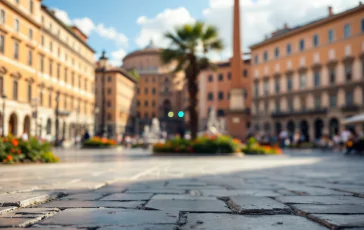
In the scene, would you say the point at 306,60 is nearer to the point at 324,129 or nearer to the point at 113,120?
the point at 324,129

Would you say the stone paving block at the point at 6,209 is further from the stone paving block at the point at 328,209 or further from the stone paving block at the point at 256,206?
the stone paving block at the point at 328,209

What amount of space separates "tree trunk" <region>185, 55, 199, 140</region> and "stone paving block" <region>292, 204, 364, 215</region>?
21.4 meters

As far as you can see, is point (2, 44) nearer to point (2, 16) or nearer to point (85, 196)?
point (2, 16)

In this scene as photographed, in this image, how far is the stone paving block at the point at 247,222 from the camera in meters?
3.18

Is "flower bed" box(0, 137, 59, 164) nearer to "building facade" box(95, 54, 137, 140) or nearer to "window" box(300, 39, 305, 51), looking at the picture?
"window" box(300, 39, 305, 51)

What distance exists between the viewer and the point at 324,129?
54125mm

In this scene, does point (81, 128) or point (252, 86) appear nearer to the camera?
point (81, 128)

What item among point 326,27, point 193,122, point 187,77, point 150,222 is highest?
point 326,27

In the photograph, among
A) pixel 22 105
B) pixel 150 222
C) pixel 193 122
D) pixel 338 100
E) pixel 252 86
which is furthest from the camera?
pixel 252 86

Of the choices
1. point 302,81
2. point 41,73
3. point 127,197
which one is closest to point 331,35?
point 302,81

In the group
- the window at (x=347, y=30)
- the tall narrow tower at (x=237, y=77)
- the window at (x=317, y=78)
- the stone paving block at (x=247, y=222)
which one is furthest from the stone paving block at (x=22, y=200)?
the window at (x=317, y=78)

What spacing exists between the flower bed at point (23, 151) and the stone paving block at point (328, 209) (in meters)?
10.6

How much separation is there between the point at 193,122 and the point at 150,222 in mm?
22721

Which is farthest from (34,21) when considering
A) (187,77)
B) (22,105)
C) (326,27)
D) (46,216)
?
(46,216)
